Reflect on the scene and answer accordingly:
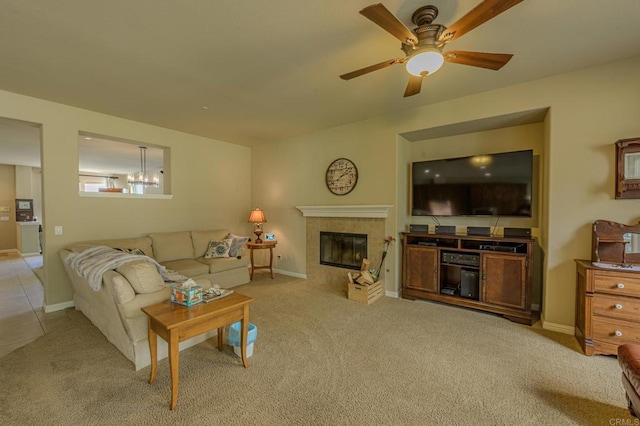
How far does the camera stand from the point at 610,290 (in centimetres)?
240

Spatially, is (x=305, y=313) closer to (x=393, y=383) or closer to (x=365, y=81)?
(x=393, y=383)

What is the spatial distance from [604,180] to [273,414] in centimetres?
362

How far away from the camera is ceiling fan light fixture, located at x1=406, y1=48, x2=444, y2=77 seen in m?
1.89

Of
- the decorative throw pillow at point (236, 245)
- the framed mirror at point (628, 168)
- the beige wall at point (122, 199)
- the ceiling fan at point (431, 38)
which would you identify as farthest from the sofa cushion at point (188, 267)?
the framed mirror at point (628, 168)

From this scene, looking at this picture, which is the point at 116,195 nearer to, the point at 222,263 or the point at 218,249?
the point at 218,249

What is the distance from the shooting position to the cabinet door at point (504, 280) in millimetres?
3129

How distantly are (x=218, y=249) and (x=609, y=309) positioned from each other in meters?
4.77

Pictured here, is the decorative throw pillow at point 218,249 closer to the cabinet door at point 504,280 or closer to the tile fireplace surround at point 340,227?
the tile fireplace surround at point 340,227

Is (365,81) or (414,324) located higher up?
(365,81)

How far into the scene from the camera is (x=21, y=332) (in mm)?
2902

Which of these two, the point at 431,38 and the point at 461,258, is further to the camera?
the point at 461,258

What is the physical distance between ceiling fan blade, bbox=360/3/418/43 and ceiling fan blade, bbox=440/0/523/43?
0.23 meters

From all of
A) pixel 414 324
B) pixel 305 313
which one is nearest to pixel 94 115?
pixel 305 313

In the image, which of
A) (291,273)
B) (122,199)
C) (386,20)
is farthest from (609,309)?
(122,199)
